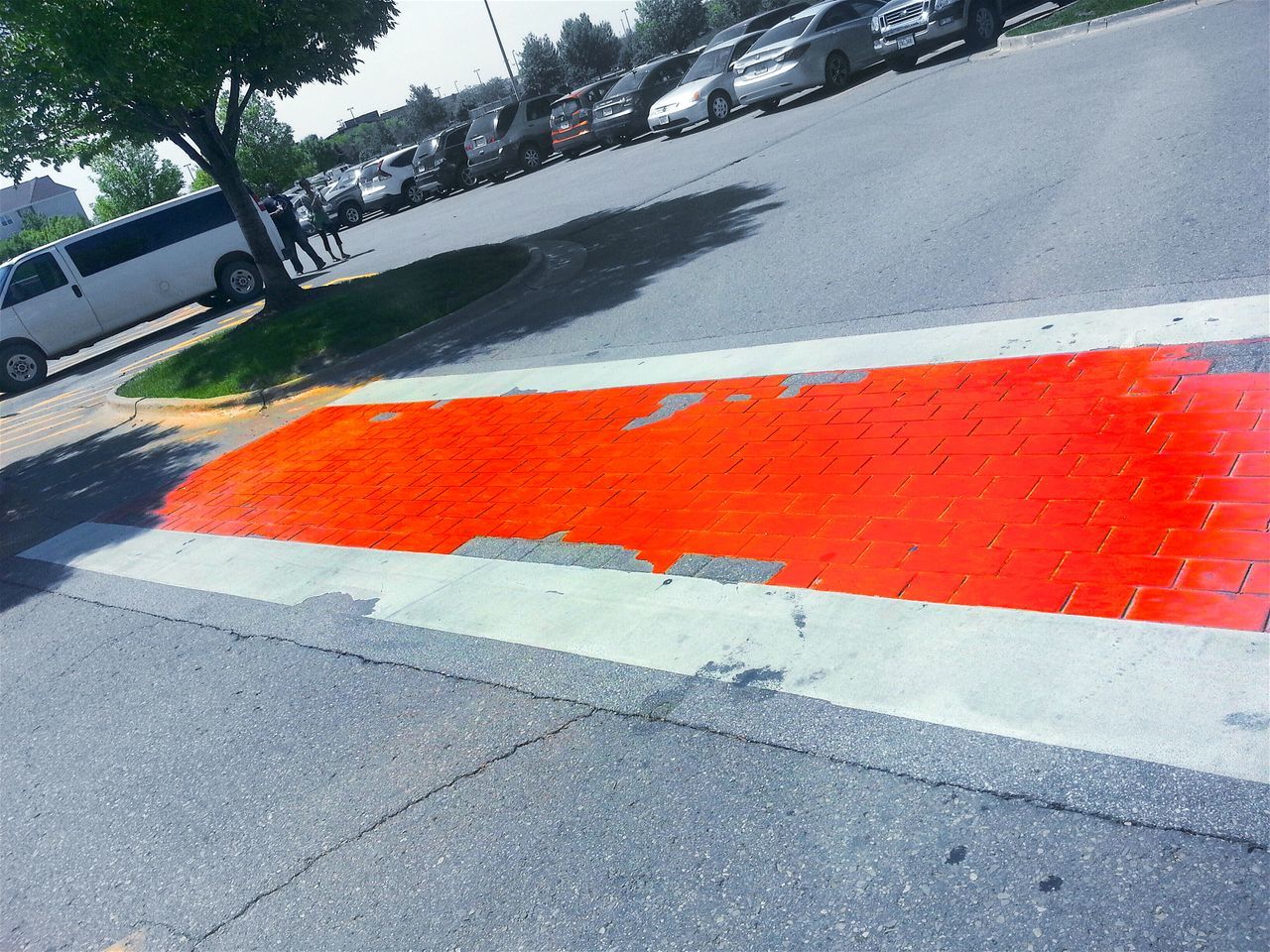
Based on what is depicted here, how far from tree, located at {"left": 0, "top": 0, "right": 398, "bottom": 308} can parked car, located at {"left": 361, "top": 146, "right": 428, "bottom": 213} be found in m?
17.2

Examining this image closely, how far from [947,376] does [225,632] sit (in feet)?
13.9

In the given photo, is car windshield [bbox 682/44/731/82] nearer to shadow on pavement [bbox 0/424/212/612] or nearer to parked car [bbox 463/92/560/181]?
parked car [bbox 463/92/560/181]

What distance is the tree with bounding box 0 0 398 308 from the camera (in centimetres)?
1105

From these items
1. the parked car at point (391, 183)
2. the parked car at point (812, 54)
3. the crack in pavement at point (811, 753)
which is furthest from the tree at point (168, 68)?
the parked car at point (391, 183)

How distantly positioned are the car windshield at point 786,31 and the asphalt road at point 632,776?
1323 centimetres

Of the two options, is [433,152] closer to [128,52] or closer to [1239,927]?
[128,52]

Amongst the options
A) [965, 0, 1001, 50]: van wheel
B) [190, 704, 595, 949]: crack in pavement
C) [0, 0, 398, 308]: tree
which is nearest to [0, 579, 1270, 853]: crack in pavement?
[190, 704, 595, 949]: crack in pavement

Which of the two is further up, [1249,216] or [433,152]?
[433,152]

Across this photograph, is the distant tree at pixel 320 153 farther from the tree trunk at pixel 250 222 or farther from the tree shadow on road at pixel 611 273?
the tree shadow on road at pixel 611 273

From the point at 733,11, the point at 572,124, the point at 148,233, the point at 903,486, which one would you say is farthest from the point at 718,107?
the point at 733,11

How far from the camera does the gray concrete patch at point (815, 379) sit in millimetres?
6328

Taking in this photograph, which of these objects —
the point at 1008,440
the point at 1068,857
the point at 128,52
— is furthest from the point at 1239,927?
the point at 128,52

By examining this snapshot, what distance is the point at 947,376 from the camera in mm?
5898

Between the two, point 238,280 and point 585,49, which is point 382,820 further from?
point 585,49
